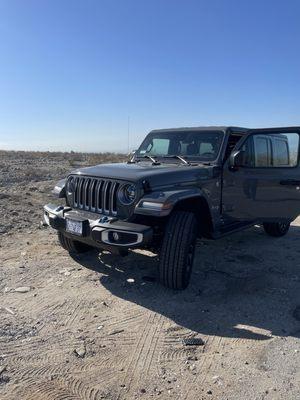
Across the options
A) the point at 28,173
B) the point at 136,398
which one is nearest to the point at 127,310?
the point at 136,398

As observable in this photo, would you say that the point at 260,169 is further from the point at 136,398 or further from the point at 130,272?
the point at 136,398

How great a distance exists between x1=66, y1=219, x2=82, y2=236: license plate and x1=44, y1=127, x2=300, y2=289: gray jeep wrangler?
0.04ft

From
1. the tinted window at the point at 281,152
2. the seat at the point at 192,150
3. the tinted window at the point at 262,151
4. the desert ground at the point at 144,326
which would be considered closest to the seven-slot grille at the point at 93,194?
the desert ground at the point at 144,326

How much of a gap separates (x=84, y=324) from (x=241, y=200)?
9.57 feet

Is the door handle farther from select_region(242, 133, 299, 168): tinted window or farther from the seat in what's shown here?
the seat

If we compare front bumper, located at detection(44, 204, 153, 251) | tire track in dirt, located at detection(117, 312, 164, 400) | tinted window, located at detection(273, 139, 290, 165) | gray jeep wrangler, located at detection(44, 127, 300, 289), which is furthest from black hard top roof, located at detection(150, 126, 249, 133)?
tire track in dirt, located at detection(117, 312, 164, 400)

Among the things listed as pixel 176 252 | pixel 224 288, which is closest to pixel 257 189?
pixel 224 288

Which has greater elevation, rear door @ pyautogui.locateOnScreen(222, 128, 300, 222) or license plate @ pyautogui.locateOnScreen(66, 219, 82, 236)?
rear door @ pyautogui.locateOnScreen(222, 128, 300, 222)

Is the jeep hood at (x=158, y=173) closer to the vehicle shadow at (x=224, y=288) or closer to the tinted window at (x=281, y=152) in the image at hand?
the vehicle shadow at (x=224, y=288)

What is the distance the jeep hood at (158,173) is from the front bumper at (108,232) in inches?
20.0

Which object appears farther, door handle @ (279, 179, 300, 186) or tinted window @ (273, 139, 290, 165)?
tinted window @ (273, 139, 290, 165)

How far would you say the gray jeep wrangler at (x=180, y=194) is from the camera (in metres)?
4.61

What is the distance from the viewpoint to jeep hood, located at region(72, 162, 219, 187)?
4.80 meters

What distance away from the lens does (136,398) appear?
2895mm
